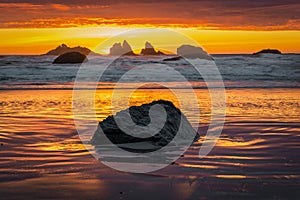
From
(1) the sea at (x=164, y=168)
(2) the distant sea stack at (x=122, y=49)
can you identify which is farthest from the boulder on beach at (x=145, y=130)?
(2) the distant sea stack at (x=122, y=49)

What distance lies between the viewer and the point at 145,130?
314 inches

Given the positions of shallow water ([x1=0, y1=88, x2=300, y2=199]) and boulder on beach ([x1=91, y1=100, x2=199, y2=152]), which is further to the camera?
boulder on beach ([x1=91, y1=100, x2=199, y2=152])

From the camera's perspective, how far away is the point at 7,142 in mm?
7996

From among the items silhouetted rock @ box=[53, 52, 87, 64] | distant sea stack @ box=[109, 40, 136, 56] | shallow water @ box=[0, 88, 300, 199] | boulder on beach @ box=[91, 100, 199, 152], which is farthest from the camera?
distant sea stack @ box=[109, 40, 136, 56]

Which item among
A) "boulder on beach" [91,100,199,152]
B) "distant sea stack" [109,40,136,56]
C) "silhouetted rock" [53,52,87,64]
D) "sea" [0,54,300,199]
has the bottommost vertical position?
"sea" [0,54,300,199]

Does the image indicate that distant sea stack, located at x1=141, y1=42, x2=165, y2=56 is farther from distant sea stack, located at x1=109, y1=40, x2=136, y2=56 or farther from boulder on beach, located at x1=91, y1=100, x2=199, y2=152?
boulder on beach, located at x1=91, y1=100, x2=199, y2=152

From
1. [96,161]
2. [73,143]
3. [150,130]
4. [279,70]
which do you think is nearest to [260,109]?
[150,130]

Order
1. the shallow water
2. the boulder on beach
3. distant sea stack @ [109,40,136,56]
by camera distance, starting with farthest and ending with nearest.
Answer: distant sea stack @ [109,40,136,56], the boulder on beach, the shallow water

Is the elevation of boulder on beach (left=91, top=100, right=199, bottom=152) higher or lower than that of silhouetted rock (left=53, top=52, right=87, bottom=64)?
lower

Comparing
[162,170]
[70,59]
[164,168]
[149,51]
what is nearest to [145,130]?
[164,168]

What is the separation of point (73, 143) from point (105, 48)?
210 ft

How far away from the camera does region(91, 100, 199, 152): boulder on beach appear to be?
7738 millimetres

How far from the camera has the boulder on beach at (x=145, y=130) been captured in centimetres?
774

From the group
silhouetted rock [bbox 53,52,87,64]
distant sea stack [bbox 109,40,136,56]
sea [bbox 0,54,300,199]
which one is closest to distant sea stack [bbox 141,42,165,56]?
distant sea stack [bbox 109,40,136,56]
